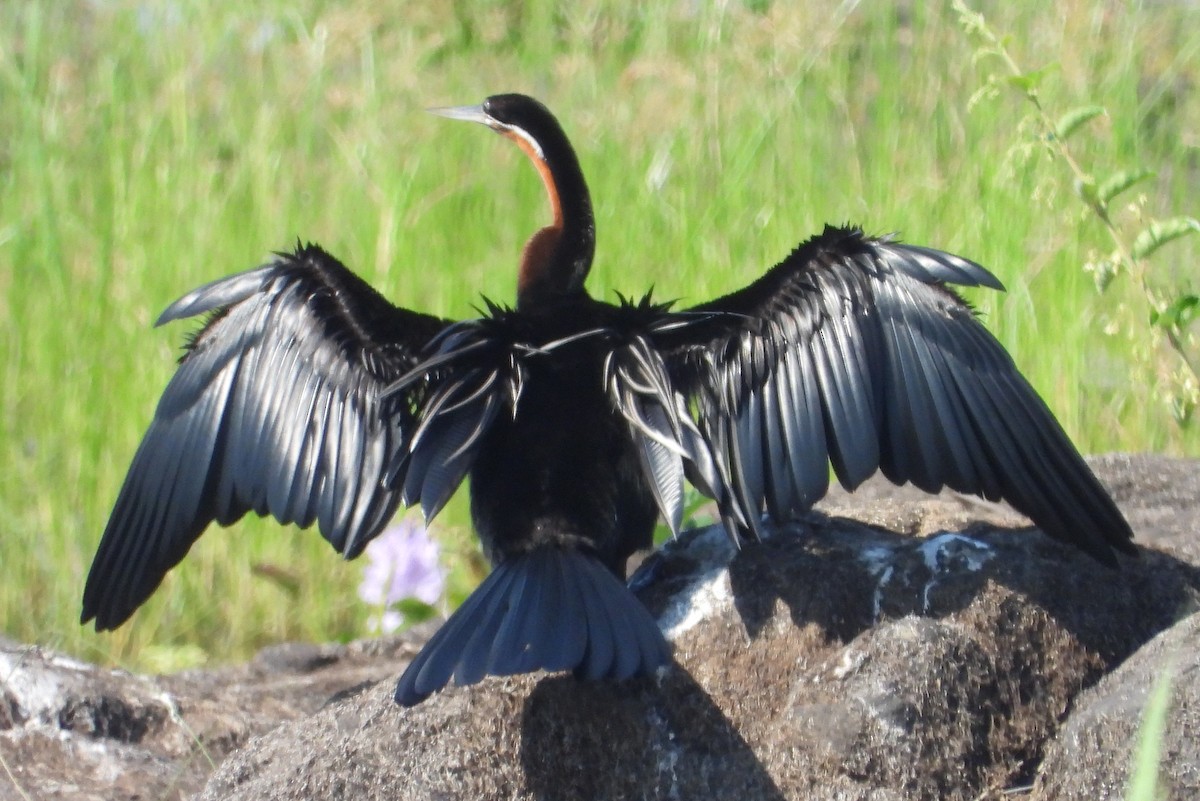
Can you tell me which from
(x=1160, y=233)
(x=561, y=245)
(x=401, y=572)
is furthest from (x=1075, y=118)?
(x=401, y=572)

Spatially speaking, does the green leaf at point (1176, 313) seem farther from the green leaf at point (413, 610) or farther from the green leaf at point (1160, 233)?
the green leaf at point (413, 610)

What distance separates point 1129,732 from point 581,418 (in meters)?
1.23

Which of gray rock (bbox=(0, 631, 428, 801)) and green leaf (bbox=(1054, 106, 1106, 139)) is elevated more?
green leaf (bbox=(1054, 106, 1106, 139))

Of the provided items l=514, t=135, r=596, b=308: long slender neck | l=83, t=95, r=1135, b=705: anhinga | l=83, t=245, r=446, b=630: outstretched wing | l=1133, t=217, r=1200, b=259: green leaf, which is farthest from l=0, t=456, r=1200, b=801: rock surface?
l=514, t=135, r=596, b=308: long slender neck

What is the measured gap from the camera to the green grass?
4410 mm

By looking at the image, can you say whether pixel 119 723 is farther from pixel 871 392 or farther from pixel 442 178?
pixel 442 178

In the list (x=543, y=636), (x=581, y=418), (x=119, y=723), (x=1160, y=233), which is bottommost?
(x=119, y=723)

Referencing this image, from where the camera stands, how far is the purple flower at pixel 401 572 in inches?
155

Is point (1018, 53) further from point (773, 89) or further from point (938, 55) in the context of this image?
point (773, 89)

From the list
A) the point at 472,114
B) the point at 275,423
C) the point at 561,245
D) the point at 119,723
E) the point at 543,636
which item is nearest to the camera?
the point at 543,636

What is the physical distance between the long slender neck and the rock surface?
71 cm

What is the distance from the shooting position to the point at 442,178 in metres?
5.79

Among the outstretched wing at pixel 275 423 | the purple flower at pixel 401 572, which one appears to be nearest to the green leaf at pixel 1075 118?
the outstretched wing at pixel 275 423

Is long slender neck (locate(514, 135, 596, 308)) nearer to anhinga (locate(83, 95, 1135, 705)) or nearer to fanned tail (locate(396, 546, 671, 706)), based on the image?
anhinga (locate(83, 95, 1135, 705))
